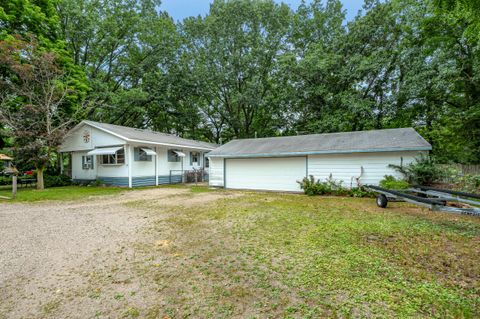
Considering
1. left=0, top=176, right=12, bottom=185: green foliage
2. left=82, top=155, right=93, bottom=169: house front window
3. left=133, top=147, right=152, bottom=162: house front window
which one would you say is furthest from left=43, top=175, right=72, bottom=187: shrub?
left=133, top=147, right=152, bottom=162: house front window

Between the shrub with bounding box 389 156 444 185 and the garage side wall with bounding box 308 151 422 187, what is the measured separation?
13.7 inches

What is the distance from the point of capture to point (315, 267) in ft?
10.8

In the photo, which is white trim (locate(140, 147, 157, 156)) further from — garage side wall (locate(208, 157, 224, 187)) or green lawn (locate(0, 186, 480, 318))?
green lawn (locate(0, 186, 480, 318))

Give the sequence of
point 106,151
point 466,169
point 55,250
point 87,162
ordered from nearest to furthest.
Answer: point 55,250
point 466,169
point 106,151
point 87,162

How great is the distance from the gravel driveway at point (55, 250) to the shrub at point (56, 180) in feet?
26.0

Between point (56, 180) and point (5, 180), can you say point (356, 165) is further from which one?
point (5, 180)

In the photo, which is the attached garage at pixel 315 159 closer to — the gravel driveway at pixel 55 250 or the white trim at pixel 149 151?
the white trim at pixel 149 151

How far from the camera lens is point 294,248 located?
13.2ft

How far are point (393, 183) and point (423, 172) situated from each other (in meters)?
1.35

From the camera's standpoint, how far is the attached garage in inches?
398

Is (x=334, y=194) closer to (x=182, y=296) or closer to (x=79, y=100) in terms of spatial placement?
(x=182, y=296)

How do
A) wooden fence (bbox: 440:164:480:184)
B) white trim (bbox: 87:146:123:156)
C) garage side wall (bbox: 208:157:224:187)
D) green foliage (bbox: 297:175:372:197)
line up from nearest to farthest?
wooden fence (bbox: 440:164:480:184)
green foliage (bbox: 297:175:372:197)
white trim (bbox: 87:146:123:156)
garage side wall (bbox: 208:157:224:187)

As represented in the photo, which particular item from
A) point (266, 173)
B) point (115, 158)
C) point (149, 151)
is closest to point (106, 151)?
point (115, 158)

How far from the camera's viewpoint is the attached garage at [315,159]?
33.2ft
